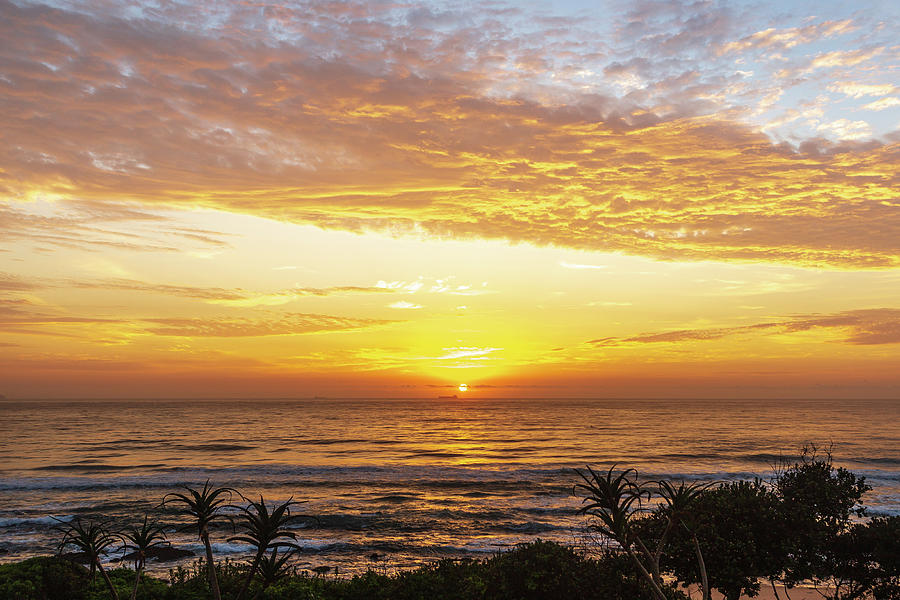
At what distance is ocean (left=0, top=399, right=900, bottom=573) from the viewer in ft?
88.8

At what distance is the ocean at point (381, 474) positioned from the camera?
2708 cm

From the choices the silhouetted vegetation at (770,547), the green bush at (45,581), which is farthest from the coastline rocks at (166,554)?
the silhouetted vegetation at (770,547)

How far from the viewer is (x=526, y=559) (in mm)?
12633

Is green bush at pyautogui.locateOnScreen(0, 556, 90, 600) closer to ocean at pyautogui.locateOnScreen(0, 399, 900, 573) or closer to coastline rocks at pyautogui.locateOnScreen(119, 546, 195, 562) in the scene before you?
ocean at pyautogui.locateOnScreen(0, 399, 900, 573)

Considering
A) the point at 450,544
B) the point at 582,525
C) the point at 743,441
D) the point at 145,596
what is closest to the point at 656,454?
the point at 743,441

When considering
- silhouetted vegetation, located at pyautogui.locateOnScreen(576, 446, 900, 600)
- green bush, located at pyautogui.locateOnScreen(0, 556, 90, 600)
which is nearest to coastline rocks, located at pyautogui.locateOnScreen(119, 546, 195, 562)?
green bush, located at pyautogui.locateOnScreen(0, 556, 90, 600)

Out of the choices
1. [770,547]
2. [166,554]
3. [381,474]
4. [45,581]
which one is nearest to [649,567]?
[770,547]

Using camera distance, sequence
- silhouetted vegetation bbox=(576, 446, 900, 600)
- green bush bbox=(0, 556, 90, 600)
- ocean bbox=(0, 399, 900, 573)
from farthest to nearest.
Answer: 1. ocean bbox=(0, 399, 900, 573)
2. silhouetted vegetation bbox=(576, 446, 900, 600)
3. green bush bbox=(0, 556, 90, 600)

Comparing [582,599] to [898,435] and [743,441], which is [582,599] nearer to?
[743,441]

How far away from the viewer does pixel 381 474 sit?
48500 millimetres

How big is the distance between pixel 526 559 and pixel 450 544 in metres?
14.6

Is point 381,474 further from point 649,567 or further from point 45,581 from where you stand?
point 649,567

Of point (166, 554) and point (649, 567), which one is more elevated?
point (649, 567)

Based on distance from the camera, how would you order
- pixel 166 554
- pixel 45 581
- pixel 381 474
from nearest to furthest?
pixel 45 581 → pixel 166 554 → pixel 381 474
